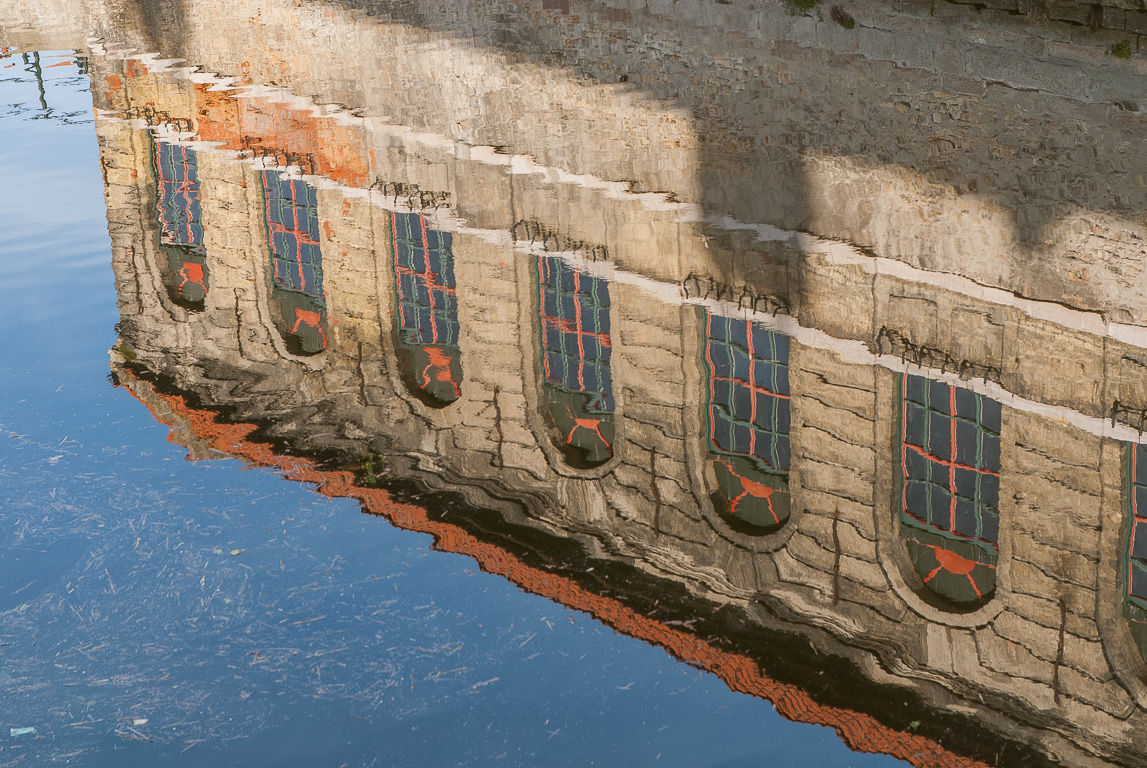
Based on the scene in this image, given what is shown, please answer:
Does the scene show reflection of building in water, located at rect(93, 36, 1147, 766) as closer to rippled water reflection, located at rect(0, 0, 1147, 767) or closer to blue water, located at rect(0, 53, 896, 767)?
rippled water reflection, located at rect(0, 0, 1147, 767)

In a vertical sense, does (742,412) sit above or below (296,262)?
below

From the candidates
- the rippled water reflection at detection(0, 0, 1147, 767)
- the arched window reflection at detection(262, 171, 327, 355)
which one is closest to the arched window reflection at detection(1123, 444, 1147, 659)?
the rippled water reflection at detection(0, 0, 1147, 767)

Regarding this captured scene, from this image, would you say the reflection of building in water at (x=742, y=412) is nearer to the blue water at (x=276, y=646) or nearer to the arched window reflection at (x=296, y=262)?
the arched window reflection at (x=296, y=262)

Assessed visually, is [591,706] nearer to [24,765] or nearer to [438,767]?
[438,767]

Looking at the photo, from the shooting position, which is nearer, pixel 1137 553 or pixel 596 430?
pixel 1137 553

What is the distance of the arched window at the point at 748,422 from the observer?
24.9 ft

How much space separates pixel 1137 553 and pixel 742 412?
280 centimetres

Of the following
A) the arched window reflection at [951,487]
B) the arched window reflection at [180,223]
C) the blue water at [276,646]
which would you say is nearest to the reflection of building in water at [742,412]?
the arched window reflection at [951,487]

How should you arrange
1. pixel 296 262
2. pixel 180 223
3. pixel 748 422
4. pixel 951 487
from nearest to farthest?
1. pixel 951 487
2. pixel 748 422
3. pixel 296 262
4. pixel 180 223

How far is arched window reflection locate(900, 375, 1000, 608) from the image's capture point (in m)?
6.79

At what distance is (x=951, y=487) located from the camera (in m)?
7.59

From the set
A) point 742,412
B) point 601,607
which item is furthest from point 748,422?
point 601,607

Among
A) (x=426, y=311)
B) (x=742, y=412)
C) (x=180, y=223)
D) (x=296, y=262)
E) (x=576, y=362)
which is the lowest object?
(x=742, y=412)

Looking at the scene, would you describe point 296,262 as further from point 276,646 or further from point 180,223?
point 276,646
